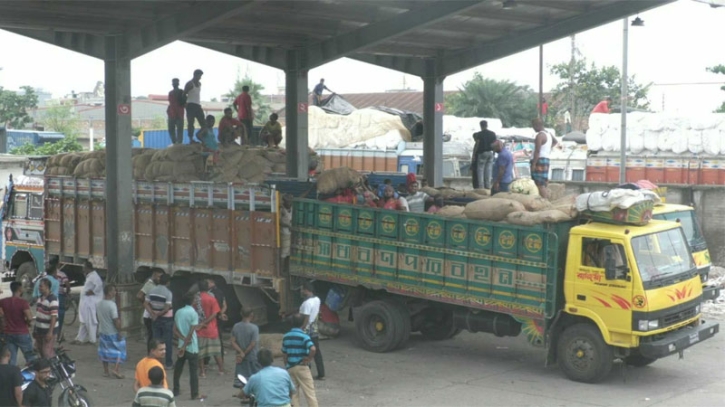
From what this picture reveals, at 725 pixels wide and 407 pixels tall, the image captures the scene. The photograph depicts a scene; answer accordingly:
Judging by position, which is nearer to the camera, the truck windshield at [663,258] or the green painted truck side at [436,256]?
the truck windshield at [663,258]

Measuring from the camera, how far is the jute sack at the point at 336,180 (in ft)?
53.2

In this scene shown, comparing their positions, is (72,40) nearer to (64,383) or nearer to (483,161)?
(64,383)

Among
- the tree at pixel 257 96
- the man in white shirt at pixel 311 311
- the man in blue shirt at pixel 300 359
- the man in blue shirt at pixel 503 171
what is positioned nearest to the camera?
the man in blue shirt at pixel 300 359

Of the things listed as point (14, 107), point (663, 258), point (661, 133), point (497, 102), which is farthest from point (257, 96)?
point (663, 258)

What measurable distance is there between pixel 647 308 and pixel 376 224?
448cm

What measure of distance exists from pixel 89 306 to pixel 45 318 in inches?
82.5

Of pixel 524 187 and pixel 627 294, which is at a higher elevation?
pixel 524 187

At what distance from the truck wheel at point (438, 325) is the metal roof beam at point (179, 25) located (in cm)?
575

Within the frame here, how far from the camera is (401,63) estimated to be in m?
22.5

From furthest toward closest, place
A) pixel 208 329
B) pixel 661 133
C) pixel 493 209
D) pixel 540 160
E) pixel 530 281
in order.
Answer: pixel 661 133
pixel 540 160
pixel 493 209
pixel 208 329
pixel 530 281

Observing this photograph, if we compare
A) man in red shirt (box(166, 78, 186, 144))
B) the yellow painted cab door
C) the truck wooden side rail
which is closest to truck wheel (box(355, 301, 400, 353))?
the truck wooden side rail

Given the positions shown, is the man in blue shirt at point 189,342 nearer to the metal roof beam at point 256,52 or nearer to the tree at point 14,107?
the metal roof beam at point 256,52

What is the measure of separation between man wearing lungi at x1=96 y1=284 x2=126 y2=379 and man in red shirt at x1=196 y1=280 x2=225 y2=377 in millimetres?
1256

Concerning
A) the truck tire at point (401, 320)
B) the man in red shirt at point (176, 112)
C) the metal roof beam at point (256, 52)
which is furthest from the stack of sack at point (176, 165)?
the truck tire at point (401, 320)
